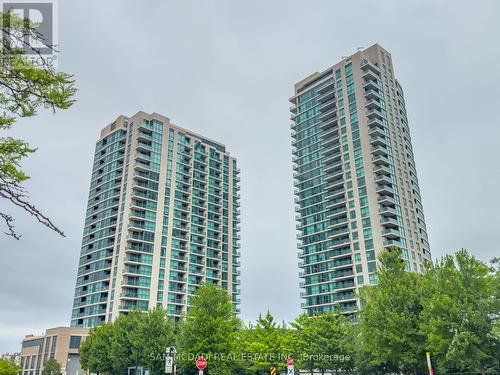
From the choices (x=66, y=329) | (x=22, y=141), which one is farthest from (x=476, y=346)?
(x=66, y=329)

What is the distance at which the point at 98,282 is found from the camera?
9450 centimetres

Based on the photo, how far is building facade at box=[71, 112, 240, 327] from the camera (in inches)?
3644

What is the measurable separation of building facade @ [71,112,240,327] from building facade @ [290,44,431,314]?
23.8 meters

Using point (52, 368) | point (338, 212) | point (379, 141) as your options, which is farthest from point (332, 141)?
point (52, 368)

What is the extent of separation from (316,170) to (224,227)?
102 ft

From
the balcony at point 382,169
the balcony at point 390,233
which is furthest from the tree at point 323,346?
the balcony at point 382,169

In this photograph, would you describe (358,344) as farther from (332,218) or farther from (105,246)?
(105,246)

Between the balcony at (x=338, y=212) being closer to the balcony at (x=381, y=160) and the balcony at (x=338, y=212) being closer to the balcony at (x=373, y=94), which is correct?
the balcony at (x=381, y=160)

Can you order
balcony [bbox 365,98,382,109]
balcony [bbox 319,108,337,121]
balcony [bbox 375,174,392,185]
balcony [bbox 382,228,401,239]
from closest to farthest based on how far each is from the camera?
balcony [bbox 382,228,401,239], balcony [bbox 375,174,392,185], balcony [bbox 365,98,382,109], balcony [bbox 319,108,337,121]

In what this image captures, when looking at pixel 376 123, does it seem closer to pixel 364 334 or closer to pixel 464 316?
pixel 364 334

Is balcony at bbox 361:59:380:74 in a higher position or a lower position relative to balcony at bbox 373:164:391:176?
higher

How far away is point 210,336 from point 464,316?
2641cm

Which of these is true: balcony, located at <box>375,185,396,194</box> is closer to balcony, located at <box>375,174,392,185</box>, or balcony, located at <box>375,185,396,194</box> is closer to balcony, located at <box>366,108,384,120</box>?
balcony, located at <box>375,174,392,185</box>

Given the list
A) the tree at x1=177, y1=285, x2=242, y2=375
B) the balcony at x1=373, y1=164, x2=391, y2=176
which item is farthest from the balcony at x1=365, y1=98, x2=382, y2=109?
the tree at x1=177, y1=285, x2=242, y2=375
